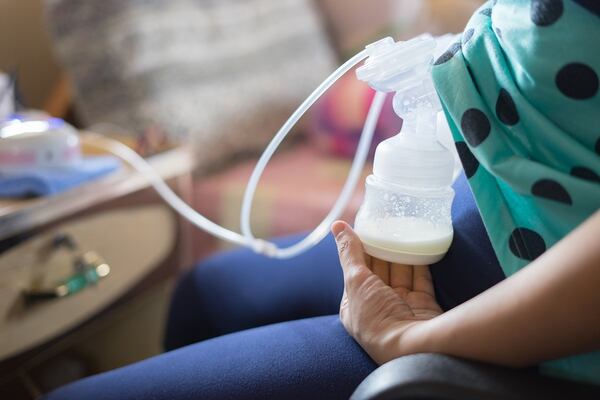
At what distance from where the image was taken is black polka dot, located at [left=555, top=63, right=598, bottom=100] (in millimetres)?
468

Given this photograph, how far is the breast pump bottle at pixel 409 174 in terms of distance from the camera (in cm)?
57

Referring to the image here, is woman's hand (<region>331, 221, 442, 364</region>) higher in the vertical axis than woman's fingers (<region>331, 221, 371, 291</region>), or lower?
lower

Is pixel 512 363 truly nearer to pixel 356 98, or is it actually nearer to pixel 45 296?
pixel 45 296

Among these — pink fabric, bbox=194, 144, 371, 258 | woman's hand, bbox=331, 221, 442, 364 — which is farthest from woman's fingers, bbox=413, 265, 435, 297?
pink fabric, bbox=194, 144, 371, 258

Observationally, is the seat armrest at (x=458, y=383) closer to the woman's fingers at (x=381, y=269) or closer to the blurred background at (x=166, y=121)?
the woman's fingers at (x=381, y=269)

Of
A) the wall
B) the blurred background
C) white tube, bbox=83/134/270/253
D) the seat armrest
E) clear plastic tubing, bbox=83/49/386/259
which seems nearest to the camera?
the seat armrest

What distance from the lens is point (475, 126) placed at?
1.68 feet

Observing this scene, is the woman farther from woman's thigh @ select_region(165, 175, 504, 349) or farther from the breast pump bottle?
woman's thigh @ select_region(165, 175, 504, 349)

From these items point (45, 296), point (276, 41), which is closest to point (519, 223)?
point (45, 296)

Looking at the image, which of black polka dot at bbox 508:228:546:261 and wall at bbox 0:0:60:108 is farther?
wall at bbox 0:0:60:108

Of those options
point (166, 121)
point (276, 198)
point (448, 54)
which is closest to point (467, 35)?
point (448, 54)

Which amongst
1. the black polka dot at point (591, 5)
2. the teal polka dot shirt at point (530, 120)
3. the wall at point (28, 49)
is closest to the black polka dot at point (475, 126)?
the teal polka dot shirt at point (530, 120)

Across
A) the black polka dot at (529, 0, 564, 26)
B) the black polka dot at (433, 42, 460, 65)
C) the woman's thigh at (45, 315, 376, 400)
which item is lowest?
the woman's thigh at (45, 315, 376, 400)

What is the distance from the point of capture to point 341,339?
2.00 feet
